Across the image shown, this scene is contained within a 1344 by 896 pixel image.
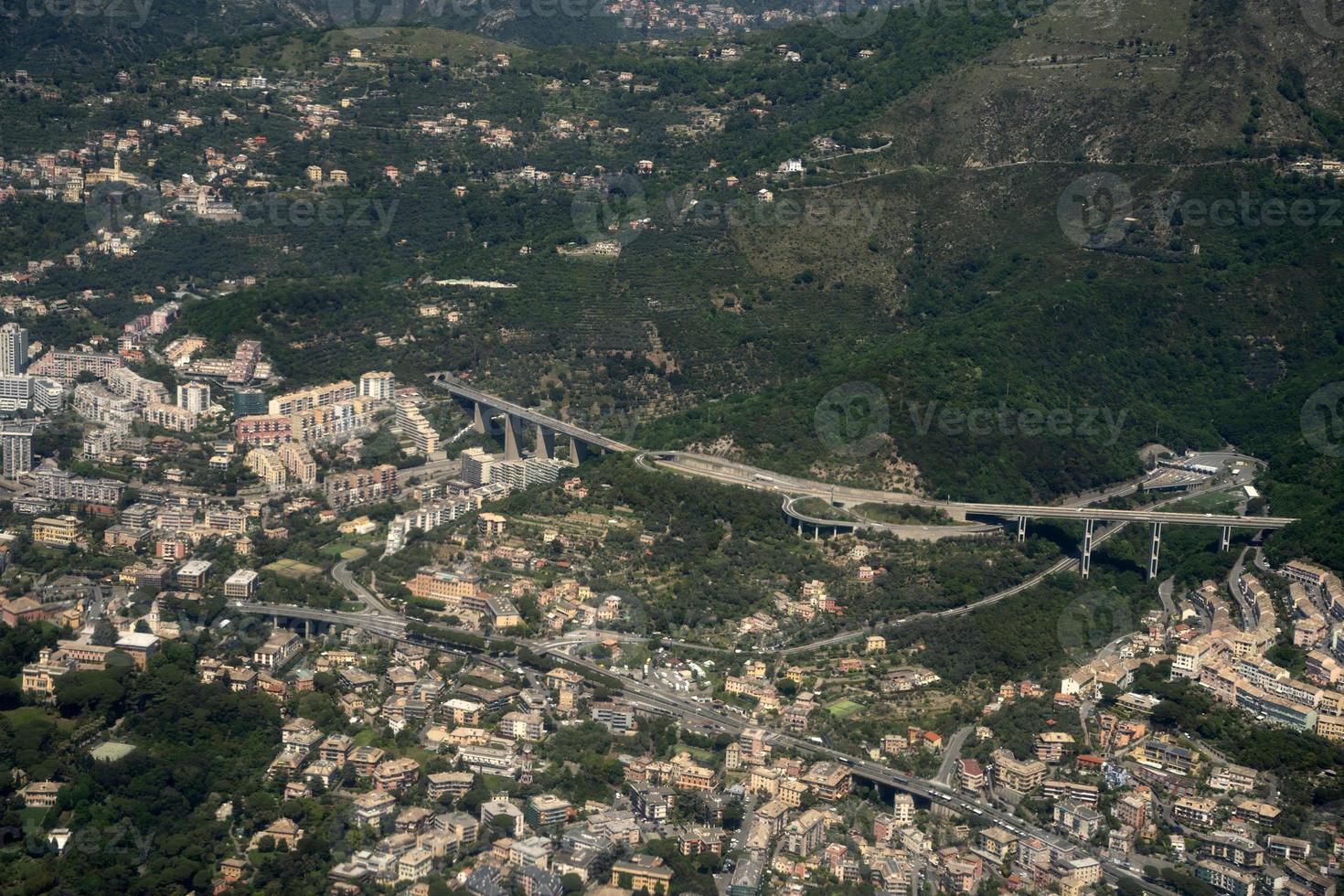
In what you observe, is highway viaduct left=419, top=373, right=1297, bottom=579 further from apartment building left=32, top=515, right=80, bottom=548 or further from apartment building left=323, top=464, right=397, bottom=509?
apartment building left=32, top=515, right=80, bottom=548

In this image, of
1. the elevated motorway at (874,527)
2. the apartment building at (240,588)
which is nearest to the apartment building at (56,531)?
the apartment building at (240,588)

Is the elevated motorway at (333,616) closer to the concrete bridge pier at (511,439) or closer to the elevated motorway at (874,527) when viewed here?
the elevated motorway at (874,527)

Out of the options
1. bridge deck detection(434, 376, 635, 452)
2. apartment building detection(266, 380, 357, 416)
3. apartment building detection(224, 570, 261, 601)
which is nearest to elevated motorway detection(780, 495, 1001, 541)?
bridge deck detection(434, 376, 635, 452)

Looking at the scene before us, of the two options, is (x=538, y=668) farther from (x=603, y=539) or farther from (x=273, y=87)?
(x=273, y=87)

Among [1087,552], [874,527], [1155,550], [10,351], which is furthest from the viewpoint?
[10,351]

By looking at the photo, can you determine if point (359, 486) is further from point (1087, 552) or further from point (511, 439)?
point (1087, 552)

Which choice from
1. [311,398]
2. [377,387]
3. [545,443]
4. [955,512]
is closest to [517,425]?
[545,443]
